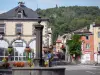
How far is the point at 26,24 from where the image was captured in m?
54.4

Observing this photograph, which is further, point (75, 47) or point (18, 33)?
point (75, 47)

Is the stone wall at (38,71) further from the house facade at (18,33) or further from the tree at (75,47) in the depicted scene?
the tree at (75,47)

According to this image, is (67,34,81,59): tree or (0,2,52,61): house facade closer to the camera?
(0,2,52,61): house facade

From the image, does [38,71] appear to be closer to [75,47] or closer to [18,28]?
[18,28]

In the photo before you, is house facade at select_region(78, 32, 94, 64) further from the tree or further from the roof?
the roof

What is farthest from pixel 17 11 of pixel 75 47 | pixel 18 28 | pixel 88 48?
pixel 88 48

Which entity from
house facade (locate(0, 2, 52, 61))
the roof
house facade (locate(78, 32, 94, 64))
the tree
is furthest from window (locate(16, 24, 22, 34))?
house facade (locate(78, 32, 94, 64))

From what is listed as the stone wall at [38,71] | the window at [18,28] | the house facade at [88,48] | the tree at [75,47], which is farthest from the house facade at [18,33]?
the stone wall at [38,71]

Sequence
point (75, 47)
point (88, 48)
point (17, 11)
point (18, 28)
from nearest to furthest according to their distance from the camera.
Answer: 1. point (18, 28)
2. point (17, 11)
3. point (75, 47)
4. point (88, 48)

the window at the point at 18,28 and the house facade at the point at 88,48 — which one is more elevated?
the window at the point at 18,28

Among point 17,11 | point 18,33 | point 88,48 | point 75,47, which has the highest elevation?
point 17,11

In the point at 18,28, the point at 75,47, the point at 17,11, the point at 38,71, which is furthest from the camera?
the point at 75,47

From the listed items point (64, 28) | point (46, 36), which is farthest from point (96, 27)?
point (64, 28)

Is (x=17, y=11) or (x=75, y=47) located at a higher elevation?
(x=17, y=11)
